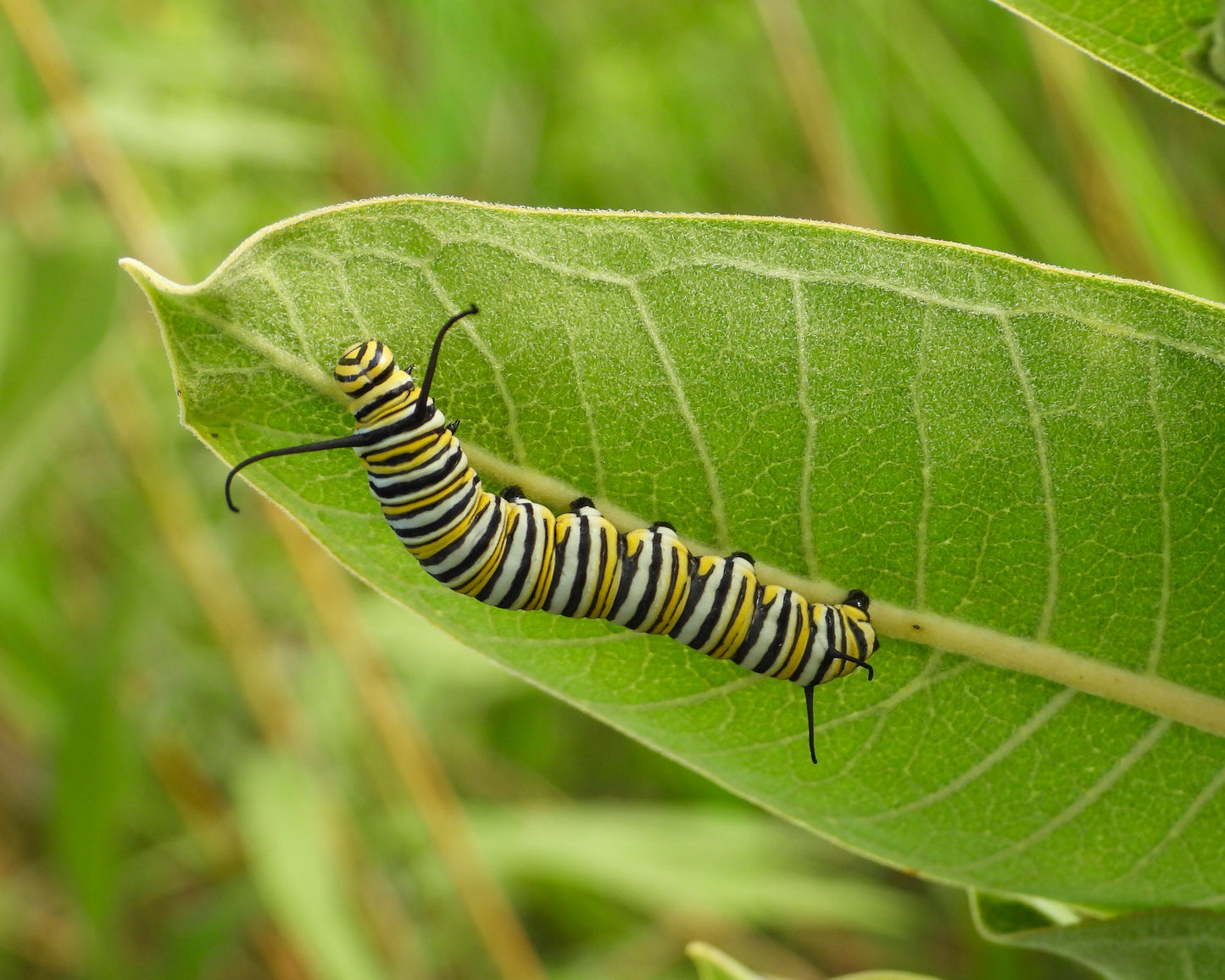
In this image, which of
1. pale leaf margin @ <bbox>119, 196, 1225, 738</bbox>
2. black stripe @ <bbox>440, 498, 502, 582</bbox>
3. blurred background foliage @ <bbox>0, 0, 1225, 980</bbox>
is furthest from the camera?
blurred background foliage @ <bbox>0, 0, 1225, 980</bbox>

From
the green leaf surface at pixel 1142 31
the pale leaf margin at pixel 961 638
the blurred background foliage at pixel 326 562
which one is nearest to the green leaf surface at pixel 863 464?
the pale leaf margin at pixel 961 638

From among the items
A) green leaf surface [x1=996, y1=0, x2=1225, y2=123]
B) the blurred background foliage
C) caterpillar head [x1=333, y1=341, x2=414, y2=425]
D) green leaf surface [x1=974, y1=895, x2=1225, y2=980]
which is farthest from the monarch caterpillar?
the blurred background foliage

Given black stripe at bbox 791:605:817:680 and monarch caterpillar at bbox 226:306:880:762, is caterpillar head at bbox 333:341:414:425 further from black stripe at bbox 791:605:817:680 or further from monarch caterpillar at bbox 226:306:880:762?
black stripe at bbox 791:605:817:680

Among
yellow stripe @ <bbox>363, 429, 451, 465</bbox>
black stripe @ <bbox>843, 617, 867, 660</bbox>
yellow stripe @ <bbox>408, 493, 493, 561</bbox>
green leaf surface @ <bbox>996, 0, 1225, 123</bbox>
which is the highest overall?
green leaf surface @ <bbox>996, 0, 1225, 123</bbox>

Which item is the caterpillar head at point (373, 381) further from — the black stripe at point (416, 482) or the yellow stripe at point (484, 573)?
the yellow stripe at point (484, 573)

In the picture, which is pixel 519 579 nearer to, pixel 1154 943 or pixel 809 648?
pixel 809 648

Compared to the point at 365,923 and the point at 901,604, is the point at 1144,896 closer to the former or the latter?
the point at 901,604

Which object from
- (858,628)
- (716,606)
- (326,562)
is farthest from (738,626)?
(326,562)
